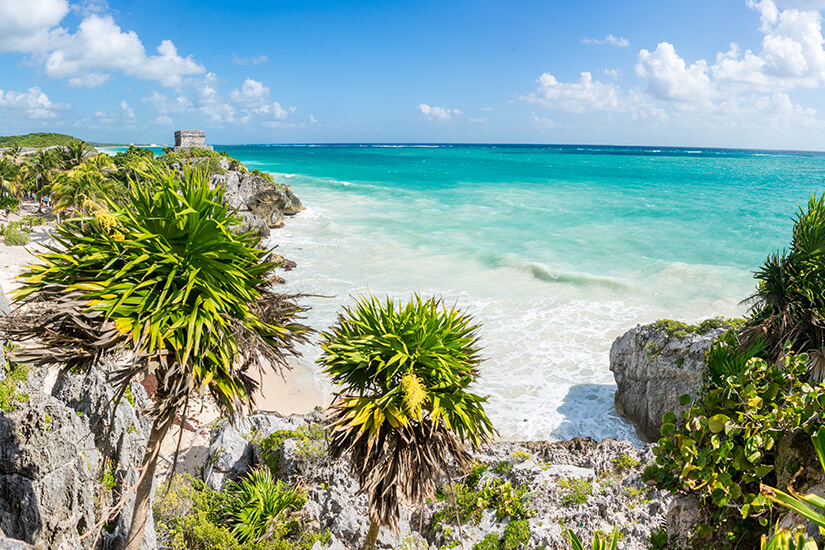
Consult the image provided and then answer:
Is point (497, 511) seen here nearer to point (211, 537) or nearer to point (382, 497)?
point (382, 497)

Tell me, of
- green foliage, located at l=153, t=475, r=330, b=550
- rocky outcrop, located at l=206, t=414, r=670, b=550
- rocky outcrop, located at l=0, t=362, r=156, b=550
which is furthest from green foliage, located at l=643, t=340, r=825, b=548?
rocky outcrop, located at l=0, t=362, r=156, b=550

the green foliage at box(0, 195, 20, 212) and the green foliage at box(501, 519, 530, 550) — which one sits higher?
the green foliage at box(0, 195, 20, 212)

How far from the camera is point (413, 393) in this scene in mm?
5328

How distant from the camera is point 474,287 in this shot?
94.4 ft

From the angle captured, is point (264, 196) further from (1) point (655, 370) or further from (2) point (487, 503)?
(2) point (487, 503)

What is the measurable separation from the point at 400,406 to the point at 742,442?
438 cm

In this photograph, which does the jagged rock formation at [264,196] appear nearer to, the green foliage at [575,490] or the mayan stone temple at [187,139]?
the mayan stone temple at [187,139]

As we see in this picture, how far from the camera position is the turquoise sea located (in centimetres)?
1795

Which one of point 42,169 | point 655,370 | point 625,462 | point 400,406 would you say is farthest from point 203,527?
point 42,169

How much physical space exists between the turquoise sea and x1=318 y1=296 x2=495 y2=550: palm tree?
118 cm

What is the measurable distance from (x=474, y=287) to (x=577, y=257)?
11837 millimetres

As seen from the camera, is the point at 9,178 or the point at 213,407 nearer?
the point at 213,407

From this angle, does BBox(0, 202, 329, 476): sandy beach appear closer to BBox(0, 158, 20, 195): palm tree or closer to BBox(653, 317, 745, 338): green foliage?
BBox(653, 317, 745, 338): green foliage

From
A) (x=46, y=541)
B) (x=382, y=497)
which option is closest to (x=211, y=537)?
(x=46, y=541)
